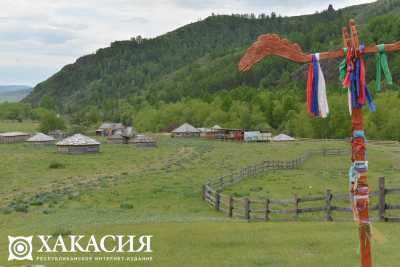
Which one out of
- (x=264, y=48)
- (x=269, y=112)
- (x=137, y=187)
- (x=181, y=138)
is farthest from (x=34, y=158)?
(x=269, y=112)

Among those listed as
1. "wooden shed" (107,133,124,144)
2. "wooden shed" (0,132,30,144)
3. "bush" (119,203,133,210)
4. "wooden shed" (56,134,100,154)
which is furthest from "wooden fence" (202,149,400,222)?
"wooden shed" (0,132,30,144)

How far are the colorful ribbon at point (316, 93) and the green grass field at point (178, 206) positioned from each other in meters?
2.08

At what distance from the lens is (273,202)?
16.0 metres

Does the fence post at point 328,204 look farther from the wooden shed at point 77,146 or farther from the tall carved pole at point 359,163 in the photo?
the wooden shed at point 77,146

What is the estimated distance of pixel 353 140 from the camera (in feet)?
21.1

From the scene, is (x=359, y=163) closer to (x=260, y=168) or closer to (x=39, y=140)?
(x=260, y=168)

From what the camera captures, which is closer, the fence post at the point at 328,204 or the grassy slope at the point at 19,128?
the fence post at the point at 328,204

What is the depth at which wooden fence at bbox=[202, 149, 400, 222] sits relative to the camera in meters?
14.2

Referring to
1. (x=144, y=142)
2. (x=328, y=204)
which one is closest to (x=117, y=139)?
(x=144, y=142)

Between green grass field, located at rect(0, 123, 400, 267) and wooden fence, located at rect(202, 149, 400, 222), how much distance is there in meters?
0.54

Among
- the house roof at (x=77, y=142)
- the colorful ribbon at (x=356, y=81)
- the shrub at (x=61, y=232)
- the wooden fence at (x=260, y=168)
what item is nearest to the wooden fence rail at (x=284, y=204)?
the wooden fence at (x=260, y=168)

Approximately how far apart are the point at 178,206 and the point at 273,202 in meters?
8.99

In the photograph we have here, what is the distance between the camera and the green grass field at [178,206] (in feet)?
38.9

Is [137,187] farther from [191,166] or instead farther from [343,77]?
[343,77]
